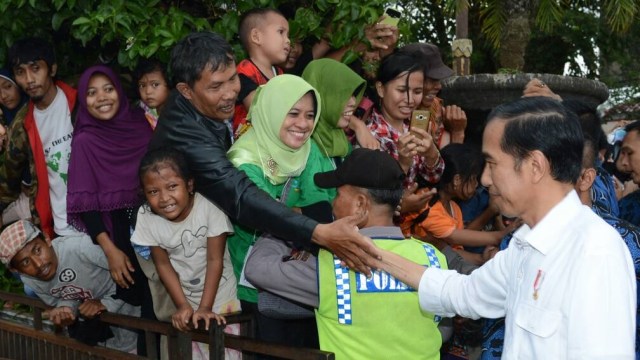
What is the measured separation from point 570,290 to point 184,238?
2.19 metres

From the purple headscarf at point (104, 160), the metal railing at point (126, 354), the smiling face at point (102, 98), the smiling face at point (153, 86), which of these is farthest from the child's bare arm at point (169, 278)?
the smiling face at point (153, 86)

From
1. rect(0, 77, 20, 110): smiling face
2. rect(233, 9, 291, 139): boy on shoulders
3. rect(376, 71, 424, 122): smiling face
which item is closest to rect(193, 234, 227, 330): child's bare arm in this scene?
rect(233, 9, 291, 139): boy on shoulders

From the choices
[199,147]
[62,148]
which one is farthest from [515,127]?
[62,148]

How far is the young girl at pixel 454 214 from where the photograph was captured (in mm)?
4465

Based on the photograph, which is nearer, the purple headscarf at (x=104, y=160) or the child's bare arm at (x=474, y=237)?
the purple headscarf at (x=104, y=160)

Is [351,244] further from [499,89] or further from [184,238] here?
[499,89]

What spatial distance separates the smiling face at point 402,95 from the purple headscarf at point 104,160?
4.61 ft

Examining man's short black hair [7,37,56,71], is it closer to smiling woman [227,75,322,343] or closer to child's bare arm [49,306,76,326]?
child's bare arm [49,306,76,326]

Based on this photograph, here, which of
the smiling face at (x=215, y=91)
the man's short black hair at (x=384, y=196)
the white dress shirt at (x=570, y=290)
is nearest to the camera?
the white dress shirt at (x=570, y=290)

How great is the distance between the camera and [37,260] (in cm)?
430

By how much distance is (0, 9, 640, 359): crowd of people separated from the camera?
7.53 feet

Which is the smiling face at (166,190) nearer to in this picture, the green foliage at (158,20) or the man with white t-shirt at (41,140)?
the green foliage at (158,20)

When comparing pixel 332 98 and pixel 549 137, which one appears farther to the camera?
pixel 332 98

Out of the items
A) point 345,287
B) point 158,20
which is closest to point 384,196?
point 345,287
